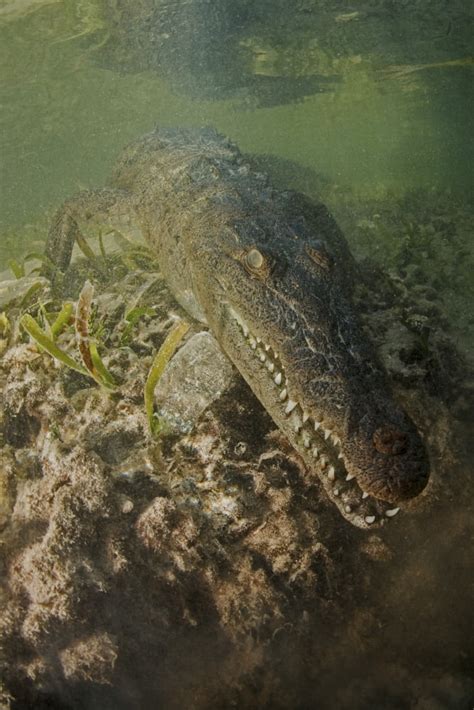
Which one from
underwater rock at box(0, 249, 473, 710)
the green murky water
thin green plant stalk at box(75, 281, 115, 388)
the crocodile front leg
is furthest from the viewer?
the green murky water

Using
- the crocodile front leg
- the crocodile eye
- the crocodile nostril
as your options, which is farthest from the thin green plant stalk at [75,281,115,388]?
the crocodile front leg

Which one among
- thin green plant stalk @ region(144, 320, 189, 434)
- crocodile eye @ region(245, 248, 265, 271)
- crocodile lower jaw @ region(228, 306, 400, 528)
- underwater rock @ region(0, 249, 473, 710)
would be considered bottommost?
underwater rock @ region(0, 249, 473, 710)

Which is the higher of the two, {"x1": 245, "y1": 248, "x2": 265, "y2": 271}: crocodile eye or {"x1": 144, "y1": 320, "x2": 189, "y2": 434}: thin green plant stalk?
{"x1": 245, "y1": 248, "x2": 265, "y2": 271}: crocodile eye

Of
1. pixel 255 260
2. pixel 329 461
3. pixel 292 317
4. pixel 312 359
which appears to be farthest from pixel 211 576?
pixel 255 260

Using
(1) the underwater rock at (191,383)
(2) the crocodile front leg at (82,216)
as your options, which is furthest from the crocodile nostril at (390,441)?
(2) the crocodile front leg at (82,216)

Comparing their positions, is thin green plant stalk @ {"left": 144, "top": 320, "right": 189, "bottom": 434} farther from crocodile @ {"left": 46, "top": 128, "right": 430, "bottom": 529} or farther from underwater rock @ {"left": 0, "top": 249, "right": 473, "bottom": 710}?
crocodile @ {"left": 46, "top": 128, "right": 430, "bottom": 529}

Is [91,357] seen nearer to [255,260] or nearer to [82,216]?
[255,260]

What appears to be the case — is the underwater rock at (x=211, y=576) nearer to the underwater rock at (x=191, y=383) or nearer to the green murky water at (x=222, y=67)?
the underwater rock at (x=191, y=383)
